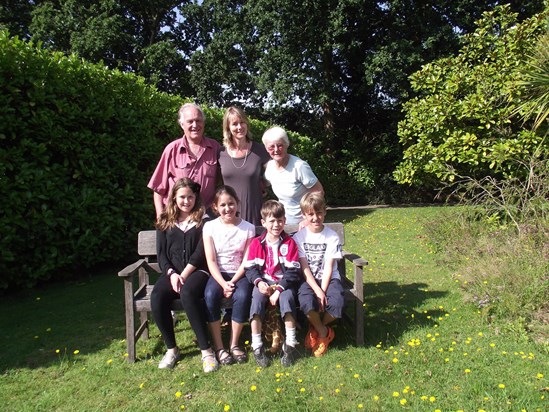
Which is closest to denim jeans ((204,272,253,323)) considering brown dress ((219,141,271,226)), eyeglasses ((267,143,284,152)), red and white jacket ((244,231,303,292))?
red and white jacket ((244,231,303,292))

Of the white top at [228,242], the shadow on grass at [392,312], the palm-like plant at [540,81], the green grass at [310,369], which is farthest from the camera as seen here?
the palm-like plant at [540,81]

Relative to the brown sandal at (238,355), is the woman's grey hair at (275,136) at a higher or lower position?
higher

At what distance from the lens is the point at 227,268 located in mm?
3588

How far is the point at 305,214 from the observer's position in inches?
144

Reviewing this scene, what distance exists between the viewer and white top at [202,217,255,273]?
356cm

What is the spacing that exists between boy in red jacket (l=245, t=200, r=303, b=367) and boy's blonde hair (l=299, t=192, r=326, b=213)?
0.23 m

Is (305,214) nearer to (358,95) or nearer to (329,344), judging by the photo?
(329,344)

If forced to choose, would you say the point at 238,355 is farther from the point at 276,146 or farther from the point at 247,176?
the point at 276,146

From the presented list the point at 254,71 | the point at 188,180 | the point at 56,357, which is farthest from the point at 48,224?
the point at 254,71

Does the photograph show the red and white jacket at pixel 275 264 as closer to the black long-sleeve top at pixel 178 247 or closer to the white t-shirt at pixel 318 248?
the white t-shirt at pixel 318 248

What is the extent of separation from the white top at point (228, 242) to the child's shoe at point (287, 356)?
0.79 metres

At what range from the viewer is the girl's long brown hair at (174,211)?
3.57 m

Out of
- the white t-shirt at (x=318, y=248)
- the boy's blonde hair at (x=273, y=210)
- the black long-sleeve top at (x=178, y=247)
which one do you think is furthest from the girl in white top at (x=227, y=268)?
the white t-shirt at (x=318, y=248)

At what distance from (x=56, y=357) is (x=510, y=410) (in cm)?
347
